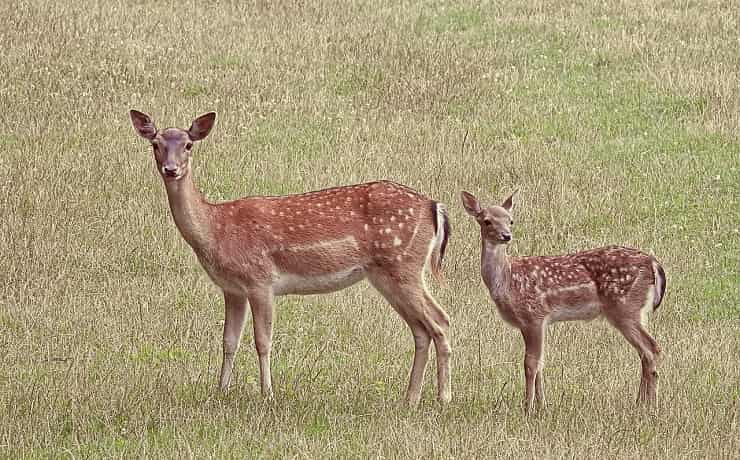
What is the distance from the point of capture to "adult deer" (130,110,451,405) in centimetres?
819

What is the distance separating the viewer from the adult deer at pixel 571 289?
8.00m

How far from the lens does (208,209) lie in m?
8.33

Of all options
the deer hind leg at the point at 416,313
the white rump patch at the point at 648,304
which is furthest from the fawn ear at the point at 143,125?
the white rump patch at the point at 648,304

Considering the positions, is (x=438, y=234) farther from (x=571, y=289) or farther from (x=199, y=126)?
(x=199, y=126)

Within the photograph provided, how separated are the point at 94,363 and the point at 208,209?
1248 millimetres

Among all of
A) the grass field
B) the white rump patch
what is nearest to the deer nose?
the grass field

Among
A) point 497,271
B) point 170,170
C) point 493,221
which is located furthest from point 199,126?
point 497,271

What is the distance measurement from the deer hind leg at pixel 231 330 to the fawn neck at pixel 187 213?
43 cm

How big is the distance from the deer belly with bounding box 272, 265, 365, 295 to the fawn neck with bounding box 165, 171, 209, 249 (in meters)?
0.51

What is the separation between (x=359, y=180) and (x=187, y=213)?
196 inches

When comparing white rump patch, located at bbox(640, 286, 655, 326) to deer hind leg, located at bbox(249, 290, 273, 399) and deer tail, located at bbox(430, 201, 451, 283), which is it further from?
deer hind leg, located at bbox(249, 290, 273, 399)

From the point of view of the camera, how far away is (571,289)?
8.10m

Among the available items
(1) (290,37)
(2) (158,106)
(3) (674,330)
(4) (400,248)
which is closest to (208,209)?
(4) (400,248)

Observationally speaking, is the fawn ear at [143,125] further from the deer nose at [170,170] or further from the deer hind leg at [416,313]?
the deer hind leg at [416,313]
